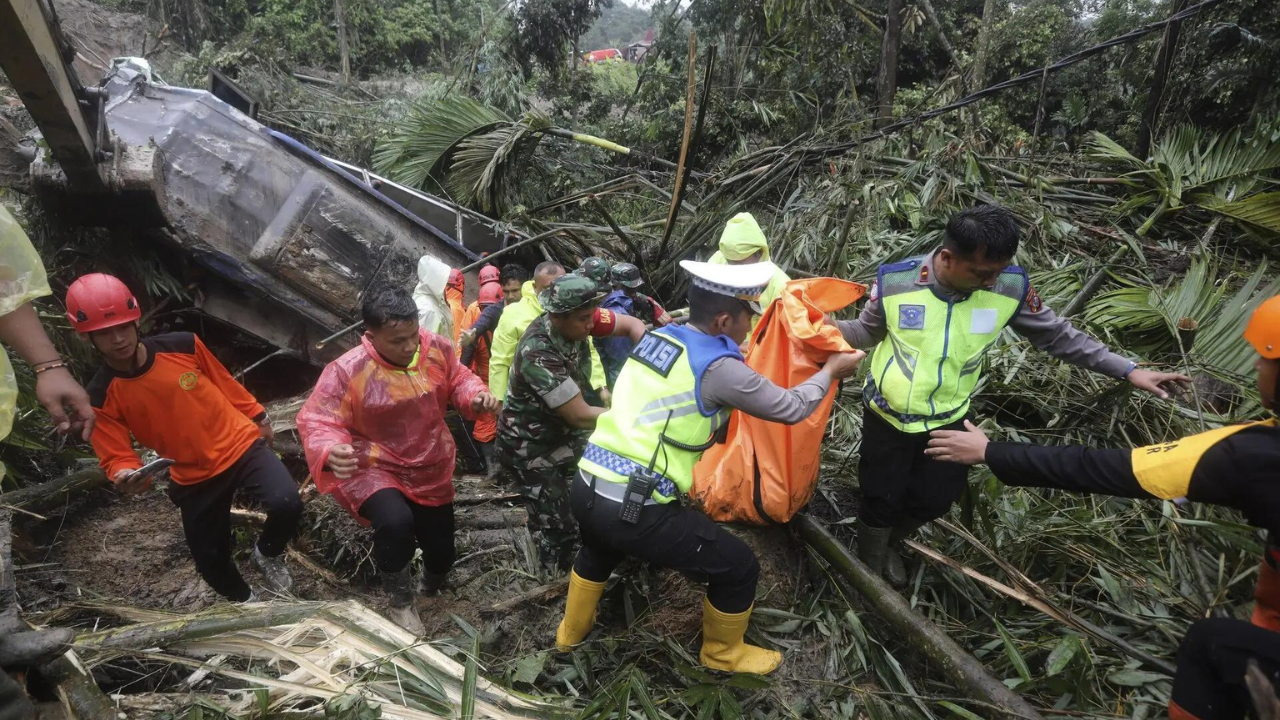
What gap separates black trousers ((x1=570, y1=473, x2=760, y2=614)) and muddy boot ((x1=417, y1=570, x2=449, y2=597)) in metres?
1.40

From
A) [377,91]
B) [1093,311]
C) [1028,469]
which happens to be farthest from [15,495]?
[377,91]

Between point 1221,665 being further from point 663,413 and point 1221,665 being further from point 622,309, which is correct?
point 622,309

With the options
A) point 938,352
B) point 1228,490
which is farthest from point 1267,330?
point 938,352

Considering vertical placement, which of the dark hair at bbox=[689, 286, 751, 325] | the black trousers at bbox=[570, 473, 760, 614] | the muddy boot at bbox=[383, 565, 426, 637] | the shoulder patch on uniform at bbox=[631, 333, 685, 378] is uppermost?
the dark hair at bbox=[689, 286, 751, 325]

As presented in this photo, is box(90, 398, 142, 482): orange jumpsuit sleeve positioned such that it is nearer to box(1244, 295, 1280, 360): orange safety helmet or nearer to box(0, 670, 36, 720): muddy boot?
box(0, 670, 36, 720): muddy boot

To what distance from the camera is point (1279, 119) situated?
4.34 meters

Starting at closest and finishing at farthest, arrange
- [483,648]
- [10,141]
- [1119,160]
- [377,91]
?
[483,648]
[1119,160]
[10,141]
[377,91]

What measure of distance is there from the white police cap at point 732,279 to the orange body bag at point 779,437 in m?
0.45

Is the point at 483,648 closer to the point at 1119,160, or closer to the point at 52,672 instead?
the point at 52,672

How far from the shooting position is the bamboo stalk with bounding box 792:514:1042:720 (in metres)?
2.03

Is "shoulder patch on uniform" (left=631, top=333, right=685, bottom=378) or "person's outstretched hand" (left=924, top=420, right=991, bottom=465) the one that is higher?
"shoulder patch on uniform" (left=631, top=333, right=685, bottom=378)

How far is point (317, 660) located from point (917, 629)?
1953mm

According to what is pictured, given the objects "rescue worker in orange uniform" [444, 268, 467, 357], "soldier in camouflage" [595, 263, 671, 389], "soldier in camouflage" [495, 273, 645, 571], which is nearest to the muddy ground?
"soldier in camouflage" [495, 273, 645, 571]

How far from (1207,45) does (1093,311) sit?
5.88 m
